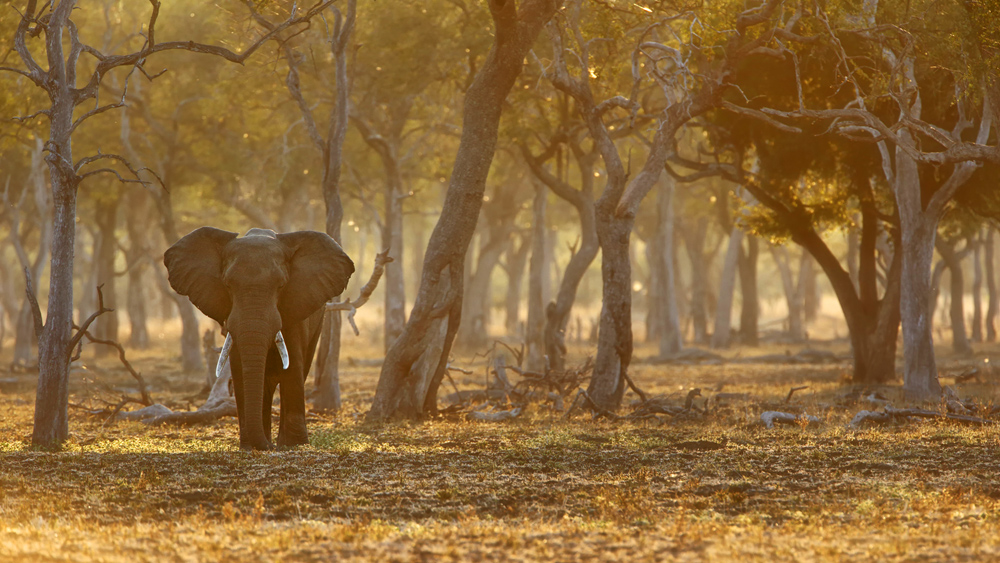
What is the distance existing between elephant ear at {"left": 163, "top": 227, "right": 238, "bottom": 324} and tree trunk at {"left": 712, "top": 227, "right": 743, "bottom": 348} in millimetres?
26631

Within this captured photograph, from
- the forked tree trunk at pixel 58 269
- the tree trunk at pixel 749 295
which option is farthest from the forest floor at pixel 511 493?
the tree trunk at pixel 749 295

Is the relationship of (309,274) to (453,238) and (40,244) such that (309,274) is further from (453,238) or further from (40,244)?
(40,244)

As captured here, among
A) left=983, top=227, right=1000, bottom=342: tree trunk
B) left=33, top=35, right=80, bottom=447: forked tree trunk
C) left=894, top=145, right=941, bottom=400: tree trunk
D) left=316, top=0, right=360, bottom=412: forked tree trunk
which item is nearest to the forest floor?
left=33, top=35, right=80, bottom=447: forked tree trunk

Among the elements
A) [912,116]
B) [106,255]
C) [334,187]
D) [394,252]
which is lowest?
[394,252]

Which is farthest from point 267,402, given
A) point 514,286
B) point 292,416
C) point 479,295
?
point 514,286

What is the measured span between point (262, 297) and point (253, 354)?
651 millimetres

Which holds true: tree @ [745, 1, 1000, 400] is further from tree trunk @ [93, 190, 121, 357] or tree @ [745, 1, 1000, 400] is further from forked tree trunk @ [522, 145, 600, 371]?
tree trunk @ [93, 190, 121, 357]

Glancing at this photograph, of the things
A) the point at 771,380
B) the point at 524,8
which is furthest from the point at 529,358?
the point at 524,8

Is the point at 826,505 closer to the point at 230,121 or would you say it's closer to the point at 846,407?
the point at 846,407

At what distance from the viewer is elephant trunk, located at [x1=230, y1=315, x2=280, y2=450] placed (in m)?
11.6

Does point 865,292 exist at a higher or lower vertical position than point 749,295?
lower

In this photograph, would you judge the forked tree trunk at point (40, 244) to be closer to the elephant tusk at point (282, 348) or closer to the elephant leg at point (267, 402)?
the elephant leg at point (267, 402)

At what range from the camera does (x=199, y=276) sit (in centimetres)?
1209

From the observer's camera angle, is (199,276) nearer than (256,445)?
Yes
